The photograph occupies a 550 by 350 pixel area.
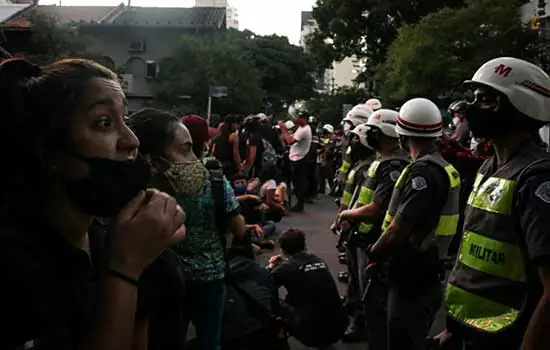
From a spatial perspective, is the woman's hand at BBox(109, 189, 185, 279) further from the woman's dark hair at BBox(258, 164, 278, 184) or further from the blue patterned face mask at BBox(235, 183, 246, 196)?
the woman's dark hair at BBox(258, 164, 278, 184)

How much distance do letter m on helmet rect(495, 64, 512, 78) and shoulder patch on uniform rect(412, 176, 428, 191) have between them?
1.17 m

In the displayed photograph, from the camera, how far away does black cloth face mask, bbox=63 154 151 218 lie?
1591mm

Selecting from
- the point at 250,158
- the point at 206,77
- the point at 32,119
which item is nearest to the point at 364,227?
the point at 32,119

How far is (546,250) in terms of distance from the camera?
92.7 inches

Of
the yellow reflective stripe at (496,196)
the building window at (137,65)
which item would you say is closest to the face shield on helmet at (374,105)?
the yellow reflective stripe at (496,196)

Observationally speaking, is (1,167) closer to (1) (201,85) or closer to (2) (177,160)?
(2) (177,160)

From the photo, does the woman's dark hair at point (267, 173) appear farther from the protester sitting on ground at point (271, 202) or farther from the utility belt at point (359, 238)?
the utility belt at point (359, 238)

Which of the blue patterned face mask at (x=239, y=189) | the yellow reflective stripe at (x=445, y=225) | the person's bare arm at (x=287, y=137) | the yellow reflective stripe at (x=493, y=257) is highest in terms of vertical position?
the yellow reflective stripe at (x=493, y=257)

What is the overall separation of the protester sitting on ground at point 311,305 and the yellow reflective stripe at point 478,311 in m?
2.53

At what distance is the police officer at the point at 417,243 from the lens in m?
3.96

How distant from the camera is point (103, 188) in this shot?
62.5 inches

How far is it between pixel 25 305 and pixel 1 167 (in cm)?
31

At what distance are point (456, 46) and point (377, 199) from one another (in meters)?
13.6

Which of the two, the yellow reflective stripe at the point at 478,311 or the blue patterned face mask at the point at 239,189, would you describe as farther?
the blue patterned face mask at the point at 239,189
